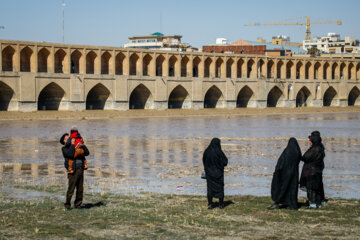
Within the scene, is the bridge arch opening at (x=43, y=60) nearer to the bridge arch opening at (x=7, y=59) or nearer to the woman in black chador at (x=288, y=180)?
the bridge arch opening at (x=7, y=59)

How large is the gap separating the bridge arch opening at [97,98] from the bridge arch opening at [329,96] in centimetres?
2861

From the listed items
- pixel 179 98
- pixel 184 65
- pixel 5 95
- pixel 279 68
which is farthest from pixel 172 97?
pixel 5 95

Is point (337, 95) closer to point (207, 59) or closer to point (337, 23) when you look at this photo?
point (207, 59)

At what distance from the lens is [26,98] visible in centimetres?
3941

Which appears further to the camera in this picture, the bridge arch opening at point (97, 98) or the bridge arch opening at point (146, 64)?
the bridge arch opening at point (146, 64)

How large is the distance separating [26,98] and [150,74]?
12.4 m

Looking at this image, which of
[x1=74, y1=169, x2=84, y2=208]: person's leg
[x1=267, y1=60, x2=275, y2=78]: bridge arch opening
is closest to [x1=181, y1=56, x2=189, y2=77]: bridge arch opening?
[x1=267, y1=60, x2=275, y2=78]: bridge arch opening

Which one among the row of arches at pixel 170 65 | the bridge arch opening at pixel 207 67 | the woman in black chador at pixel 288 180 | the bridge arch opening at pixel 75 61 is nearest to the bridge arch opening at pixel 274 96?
the row of arches at pixel 170 65

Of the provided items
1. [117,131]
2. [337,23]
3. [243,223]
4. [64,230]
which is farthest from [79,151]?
[337,23]

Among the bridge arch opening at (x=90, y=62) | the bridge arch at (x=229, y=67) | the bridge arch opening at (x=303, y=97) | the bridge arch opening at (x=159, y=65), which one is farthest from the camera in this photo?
the bridge arch opening at (x=303, y=97)

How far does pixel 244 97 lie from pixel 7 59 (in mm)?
24489

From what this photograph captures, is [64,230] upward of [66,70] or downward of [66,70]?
downward

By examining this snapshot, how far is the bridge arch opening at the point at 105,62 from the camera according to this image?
150ft

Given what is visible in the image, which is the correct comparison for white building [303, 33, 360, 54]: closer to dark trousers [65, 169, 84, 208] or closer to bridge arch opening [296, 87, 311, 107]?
bridge arch opening [296, 87, 311, 107]
